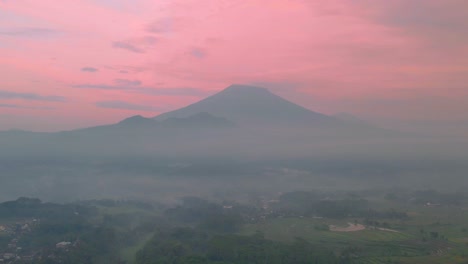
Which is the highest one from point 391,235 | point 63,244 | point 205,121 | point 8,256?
point 205,121

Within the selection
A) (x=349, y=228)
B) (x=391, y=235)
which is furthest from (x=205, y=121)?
(x=391, y=235)

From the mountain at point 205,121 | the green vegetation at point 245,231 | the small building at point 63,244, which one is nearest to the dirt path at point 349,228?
the green vegetation at point 245,231

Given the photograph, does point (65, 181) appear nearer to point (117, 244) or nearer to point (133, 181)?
point (133, 181)

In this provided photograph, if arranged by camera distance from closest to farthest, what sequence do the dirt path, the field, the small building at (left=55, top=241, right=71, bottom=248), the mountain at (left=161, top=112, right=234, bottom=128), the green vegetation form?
the green vegetation, the field, the small building at (left=55, top=241, right=71, bottom=248), the dirt path, the mountain at (left=161, top=112, right=234, bottom=128)

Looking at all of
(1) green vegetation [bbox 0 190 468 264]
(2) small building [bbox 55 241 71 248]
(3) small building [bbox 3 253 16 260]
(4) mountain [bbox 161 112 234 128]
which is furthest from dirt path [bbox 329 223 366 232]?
(4) mountain [bbox 161 112 234 128]

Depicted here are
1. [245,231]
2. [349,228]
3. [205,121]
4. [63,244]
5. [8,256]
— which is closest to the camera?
[8,256]

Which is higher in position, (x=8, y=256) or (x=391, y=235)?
(x=391, y=235)

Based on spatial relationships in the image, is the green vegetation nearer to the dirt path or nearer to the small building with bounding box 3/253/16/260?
the dirt path

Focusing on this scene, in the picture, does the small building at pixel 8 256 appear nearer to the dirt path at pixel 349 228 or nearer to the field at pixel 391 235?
the field at pixel 391 235

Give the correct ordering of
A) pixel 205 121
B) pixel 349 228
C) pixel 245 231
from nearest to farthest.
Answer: pixel 245 231 < pixel 349 228 < pixel 205 121

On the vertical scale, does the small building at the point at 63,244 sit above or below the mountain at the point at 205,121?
below

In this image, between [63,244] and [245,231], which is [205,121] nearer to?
[245,231]

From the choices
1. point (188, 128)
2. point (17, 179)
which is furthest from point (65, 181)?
point (188, 128)
